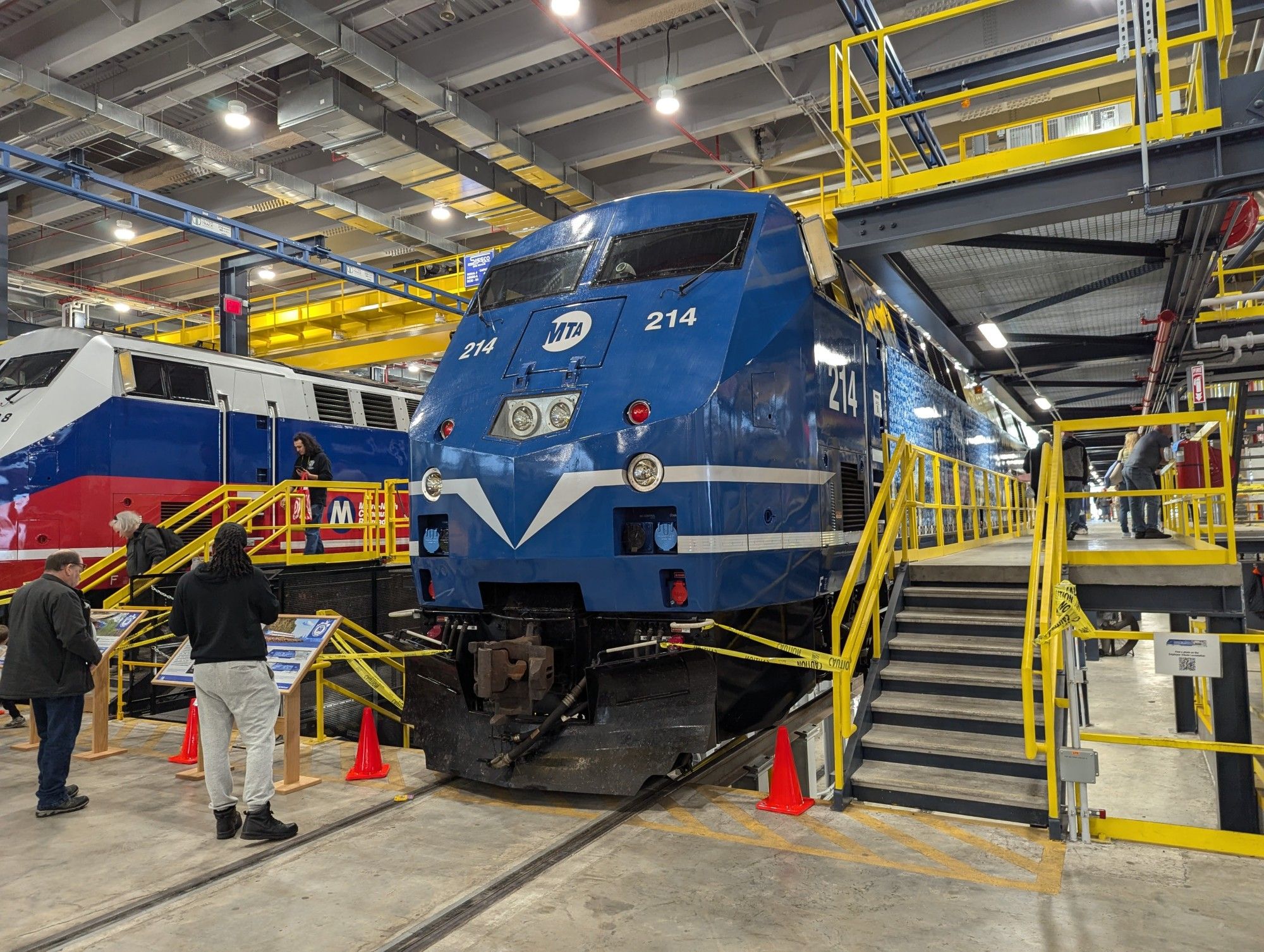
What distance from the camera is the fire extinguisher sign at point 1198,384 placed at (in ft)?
36.2

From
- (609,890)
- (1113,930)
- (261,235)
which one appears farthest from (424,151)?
(1113,930)

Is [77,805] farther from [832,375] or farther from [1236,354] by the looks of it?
[1236,354]

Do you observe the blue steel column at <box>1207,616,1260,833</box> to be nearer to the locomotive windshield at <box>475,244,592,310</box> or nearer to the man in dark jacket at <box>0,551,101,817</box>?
the locomotive windshield at <box>475,244,592,310</box>

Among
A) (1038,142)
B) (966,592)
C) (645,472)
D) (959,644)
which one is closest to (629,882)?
(645,472)

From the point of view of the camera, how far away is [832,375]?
256 inches

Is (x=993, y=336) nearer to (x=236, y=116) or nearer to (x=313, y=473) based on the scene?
(x=313, y=473)

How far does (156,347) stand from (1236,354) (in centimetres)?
1229

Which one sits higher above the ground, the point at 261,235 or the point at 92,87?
the point at 92,87

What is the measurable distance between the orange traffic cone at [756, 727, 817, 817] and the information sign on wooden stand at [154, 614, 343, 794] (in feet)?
10.0

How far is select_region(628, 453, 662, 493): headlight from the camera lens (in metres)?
5.23

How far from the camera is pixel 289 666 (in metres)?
6.42

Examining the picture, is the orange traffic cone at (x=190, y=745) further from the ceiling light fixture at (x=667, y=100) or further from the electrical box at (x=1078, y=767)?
the ceiling light fixture at (x=667, y=100)

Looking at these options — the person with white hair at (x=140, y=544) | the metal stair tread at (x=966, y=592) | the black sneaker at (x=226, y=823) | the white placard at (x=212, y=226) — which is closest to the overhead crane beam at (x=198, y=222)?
the white placard at (x=212, y=226)

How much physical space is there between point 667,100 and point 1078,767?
10.4 metres
